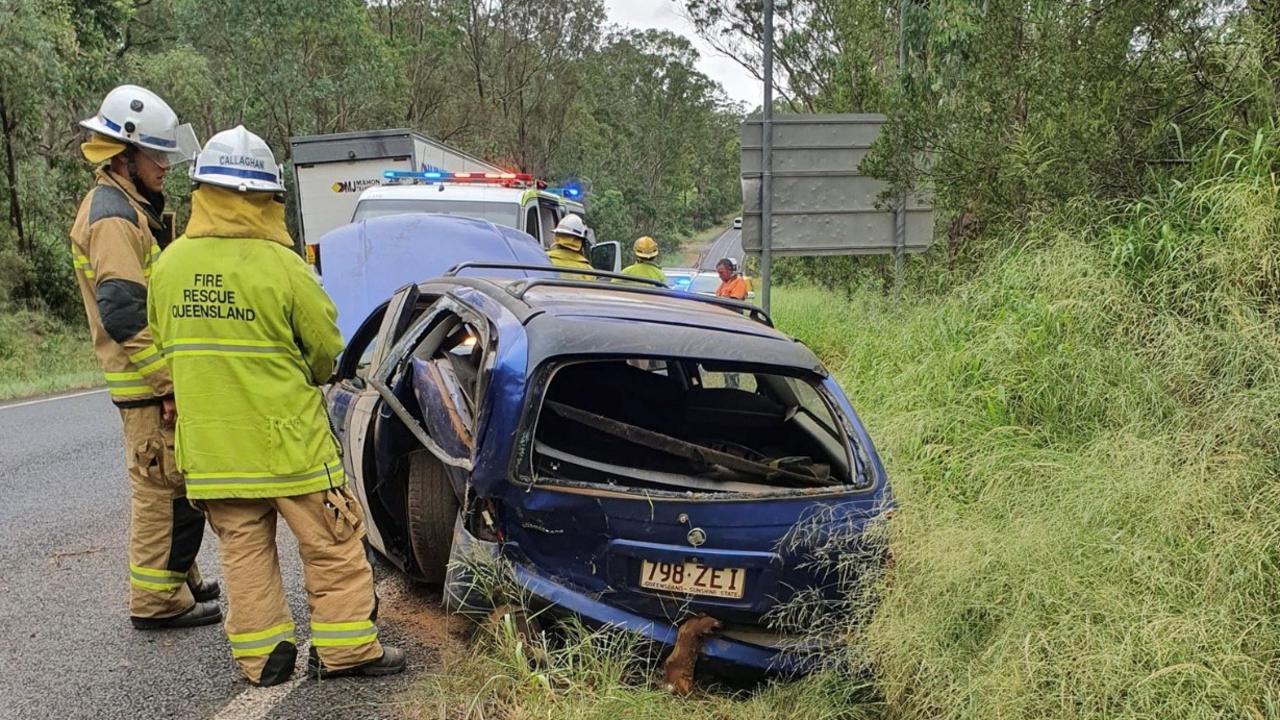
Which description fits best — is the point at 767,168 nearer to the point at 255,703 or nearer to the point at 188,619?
the point at 188,619

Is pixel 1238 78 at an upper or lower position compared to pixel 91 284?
upper

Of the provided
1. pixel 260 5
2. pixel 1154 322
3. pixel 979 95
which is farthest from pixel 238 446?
pixel 260 5

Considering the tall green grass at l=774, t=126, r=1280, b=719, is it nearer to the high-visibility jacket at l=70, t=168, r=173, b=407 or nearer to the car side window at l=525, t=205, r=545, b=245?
the high-visibility jacket at l=70, t=168, r=173, b=407

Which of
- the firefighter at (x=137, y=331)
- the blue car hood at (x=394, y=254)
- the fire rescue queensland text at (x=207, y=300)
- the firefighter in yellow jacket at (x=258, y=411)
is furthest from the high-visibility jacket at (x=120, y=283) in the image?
the blue car hood at (x=394, y=254)

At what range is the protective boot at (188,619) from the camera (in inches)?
143

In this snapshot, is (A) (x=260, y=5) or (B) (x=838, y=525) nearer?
(B) (x=838, y=525)

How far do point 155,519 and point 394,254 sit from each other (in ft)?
13.9

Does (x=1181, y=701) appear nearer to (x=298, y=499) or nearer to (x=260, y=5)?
(x=298, y=499)

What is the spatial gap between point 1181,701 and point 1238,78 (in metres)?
3.40

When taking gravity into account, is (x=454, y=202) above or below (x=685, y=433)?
above

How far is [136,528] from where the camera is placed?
3539 millimetres

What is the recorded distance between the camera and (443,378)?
3.61m

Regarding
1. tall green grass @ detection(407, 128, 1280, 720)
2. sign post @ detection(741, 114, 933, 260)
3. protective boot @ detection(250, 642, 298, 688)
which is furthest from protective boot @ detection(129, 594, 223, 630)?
sign post @ detection(741, 114, 933, 260)

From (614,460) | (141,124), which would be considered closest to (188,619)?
→ (614,460)
